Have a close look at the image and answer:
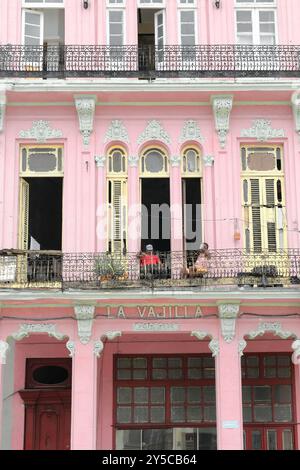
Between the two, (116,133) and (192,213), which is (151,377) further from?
(116,133)

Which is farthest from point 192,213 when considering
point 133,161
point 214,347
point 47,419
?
point 47,419

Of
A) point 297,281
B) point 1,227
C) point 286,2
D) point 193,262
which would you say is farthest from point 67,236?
point 286,2

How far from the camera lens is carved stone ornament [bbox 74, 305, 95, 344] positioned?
16312 mm

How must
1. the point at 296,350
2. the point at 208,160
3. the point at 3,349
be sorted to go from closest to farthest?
the point at 3,349
the point at 296,350
the point at 208,160

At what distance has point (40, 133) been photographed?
17625 mm

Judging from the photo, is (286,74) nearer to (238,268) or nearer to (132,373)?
(238,268)

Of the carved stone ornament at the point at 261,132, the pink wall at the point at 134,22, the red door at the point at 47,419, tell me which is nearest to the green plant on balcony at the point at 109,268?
the red door at the point at 47,419

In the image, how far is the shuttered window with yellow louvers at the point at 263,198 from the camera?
57.1 feet

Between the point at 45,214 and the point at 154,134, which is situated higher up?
the point at 154,134

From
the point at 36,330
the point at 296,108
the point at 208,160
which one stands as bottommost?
the point at 36,330

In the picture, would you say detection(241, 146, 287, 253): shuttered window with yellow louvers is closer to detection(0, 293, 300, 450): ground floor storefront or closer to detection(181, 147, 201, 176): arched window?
detection(181, 147, 201, 176): arched window

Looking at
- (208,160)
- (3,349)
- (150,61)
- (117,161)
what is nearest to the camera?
(3,349)

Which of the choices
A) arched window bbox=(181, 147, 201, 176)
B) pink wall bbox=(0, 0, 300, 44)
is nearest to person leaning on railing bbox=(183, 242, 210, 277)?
arched window bbox=(181, 147, 201, 176)

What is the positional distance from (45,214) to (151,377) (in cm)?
423
